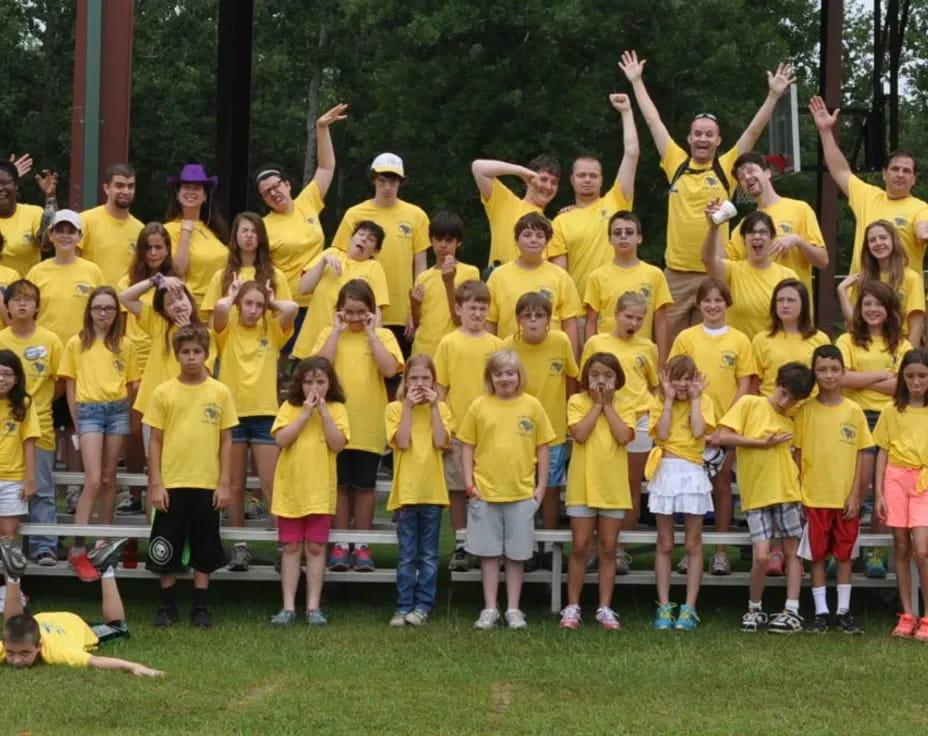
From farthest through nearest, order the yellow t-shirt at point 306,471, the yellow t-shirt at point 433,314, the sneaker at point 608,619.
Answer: the yellow t-shirt at point 433,314 → the yellow t-shirt at point 306,471 → the sneaker at point 608,619

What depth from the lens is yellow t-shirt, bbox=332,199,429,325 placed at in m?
11.0

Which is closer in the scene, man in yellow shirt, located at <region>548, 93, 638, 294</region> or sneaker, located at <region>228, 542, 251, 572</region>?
sneaker, located at <region>228, 542, 251, 572</region>

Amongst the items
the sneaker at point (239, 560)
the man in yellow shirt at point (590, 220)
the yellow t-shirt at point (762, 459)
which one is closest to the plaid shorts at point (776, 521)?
the yellow t-shirt at point (762, 459)

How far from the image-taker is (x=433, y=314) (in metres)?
10.6

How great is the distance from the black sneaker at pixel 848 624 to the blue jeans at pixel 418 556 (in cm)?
237

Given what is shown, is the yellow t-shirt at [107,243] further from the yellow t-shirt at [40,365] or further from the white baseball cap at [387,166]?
the white baseball cap at [387,166]

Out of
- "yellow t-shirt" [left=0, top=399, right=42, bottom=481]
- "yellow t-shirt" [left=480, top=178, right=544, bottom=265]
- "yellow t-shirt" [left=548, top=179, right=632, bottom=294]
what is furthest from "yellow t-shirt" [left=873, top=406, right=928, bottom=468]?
"yellow t-shirt" [left=0, top=399, right=42, bottom=481]

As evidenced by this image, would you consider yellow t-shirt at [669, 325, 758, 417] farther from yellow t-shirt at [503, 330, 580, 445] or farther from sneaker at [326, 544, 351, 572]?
sneaker at [326, 544, 351, 572]

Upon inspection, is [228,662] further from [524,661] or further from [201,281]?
[201,281]

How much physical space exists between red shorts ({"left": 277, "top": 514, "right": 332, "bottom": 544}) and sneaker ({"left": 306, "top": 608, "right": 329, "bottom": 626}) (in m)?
0.40

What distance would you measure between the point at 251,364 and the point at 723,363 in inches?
114

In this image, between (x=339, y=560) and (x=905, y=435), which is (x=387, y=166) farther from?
(x=905, y=435)

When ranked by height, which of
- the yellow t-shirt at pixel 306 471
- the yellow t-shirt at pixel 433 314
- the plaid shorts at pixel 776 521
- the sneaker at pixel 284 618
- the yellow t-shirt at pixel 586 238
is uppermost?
the yellow t-shirt at pixel 586 238

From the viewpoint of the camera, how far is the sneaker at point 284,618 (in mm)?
9250
